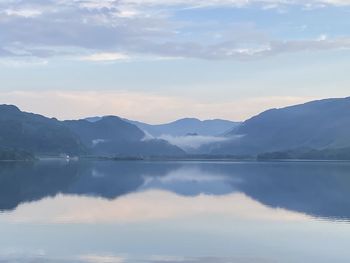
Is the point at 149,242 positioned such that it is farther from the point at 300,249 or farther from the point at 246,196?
the point at 246,196

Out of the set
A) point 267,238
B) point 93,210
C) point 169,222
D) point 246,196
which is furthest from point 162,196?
point 267,238

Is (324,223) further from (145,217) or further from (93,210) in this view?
(93,210)

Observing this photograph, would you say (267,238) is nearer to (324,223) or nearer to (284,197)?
(324,223)

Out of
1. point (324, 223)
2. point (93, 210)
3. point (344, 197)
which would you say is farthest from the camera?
point (344, 197)

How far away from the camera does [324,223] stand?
128ft

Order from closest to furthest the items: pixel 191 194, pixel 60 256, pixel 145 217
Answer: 1. pixel 60 256
2. pixel 145 217
3. pixel 191 194

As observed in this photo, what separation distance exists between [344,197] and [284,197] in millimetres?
5093

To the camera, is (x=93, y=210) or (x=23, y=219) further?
(x=93, y=210)

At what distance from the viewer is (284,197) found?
58.4 meters

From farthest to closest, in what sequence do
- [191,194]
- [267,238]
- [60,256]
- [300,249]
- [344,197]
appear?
[191,194]
[344,197]
[267,238]
[300,249]
[60,256]

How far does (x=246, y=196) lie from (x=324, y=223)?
2064 centimetres

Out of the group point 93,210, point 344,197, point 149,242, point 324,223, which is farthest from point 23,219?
point 344,197

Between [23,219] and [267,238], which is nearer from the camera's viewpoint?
[267,238]

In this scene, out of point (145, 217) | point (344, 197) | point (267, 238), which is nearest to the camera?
point (267, 238)
